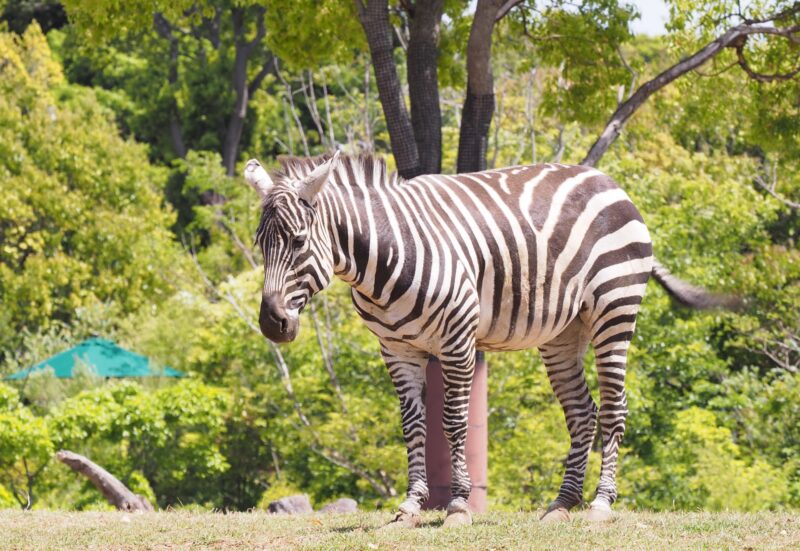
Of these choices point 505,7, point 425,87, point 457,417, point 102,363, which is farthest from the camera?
point 102,363

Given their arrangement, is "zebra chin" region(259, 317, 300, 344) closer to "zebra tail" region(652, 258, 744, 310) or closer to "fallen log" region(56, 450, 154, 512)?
"zebra tail" region(652, 258, 744, 310)

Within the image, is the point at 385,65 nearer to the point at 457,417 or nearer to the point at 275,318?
the point at 457,417

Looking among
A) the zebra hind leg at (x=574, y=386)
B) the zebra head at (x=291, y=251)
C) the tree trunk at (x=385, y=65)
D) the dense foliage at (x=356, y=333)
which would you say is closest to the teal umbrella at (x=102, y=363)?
the dense foliage at (x=356, y=333)

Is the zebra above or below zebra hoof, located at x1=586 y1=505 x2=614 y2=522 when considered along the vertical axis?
above

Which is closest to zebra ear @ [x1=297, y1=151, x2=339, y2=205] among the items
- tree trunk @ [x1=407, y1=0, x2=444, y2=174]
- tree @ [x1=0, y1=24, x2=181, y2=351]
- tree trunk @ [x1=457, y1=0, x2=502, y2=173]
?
tree trunk @ [x1=457, y1=0, x2=502, y2=173]

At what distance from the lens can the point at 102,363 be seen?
67.2 ft

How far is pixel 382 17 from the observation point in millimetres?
10789

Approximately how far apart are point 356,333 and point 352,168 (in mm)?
10169

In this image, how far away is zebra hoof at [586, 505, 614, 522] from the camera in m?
7.28

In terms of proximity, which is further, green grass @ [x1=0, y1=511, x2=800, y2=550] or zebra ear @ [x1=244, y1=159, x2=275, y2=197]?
zebra ear @ [x1=244, y1=159, x2=275, y2=197]

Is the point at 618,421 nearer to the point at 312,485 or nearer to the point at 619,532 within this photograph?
the point at 619,532

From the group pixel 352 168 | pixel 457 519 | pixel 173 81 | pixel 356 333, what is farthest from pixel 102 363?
pixel 173 81

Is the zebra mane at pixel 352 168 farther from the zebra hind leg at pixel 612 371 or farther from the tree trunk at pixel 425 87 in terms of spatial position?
the tree trunk at pixel 425 87

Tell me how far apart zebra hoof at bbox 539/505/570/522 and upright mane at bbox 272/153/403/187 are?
2434mm
